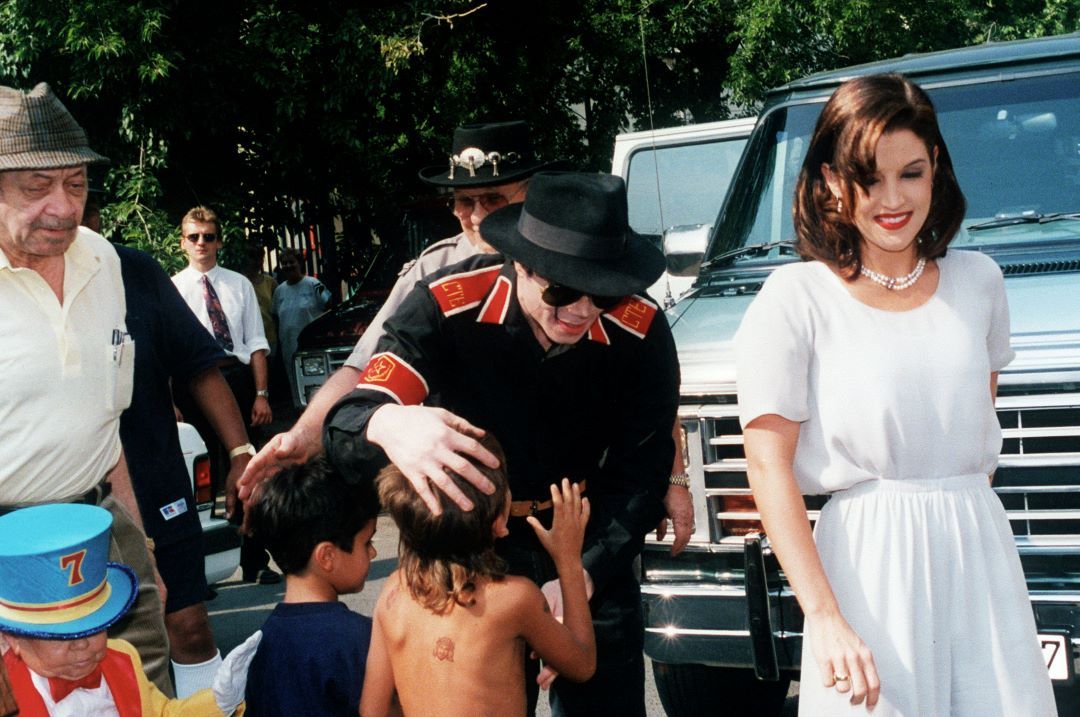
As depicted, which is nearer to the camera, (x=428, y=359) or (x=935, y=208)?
(x=935, y=208)

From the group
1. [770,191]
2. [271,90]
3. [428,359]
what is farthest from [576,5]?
[428,359]

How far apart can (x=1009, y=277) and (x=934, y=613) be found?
6.28 feet

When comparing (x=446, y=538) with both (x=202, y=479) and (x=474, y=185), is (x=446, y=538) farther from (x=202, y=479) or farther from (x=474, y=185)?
(x=202, y=479)

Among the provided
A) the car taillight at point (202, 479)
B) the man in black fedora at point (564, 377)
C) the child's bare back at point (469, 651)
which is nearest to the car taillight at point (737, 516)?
the man in black fedora at point (564, 377)

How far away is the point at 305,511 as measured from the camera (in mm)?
3389

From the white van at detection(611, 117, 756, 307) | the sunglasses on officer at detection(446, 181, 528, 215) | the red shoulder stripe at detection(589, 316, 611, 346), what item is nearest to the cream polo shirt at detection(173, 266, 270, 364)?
the white van at detection(611, 117, 756, 307)

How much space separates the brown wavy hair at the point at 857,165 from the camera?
9.27ft

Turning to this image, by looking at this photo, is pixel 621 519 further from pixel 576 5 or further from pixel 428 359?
pixel 576 5

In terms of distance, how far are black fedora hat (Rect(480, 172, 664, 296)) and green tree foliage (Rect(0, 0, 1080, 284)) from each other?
7.02 m

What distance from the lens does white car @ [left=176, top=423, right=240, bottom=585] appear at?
622cm

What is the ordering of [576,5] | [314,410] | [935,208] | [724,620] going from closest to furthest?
1. [935,208]
2. [314,410]
3. [724,620]
4. [576,5]

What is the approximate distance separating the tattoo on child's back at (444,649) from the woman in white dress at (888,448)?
734 millimetres

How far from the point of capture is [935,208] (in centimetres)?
293

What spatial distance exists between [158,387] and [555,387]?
4.80ft
